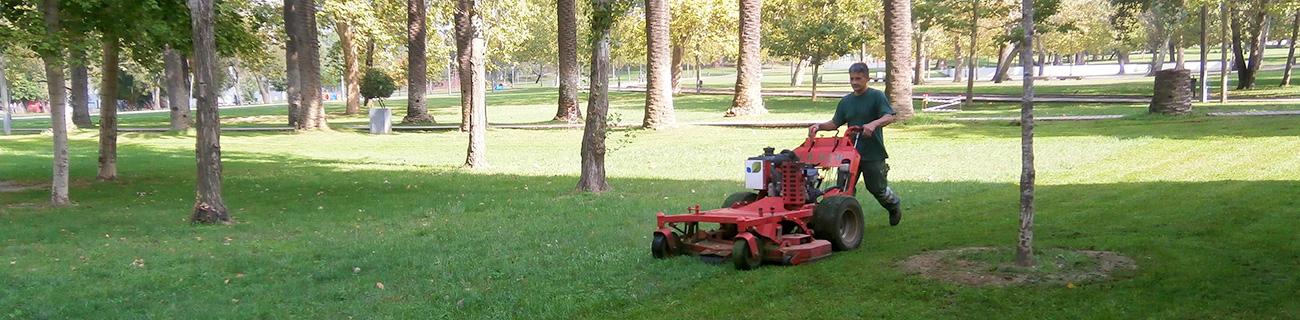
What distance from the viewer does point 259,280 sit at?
26.2 feet

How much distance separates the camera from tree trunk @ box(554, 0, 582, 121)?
30.1m

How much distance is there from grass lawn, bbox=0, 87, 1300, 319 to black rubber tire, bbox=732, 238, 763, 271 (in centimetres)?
9

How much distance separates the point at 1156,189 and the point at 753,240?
5.97m

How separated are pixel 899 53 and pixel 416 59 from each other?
1817 centimetres

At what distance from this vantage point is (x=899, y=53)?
26984 millimetres

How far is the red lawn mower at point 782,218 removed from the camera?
24.4 feet

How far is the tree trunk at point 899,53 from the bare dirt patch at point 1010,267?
19982 mm

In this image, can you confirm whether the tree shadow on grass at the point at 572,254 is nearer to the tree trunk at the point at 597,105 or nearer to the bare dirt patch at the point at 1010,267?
the bare dirt patch at the point at 1010,267

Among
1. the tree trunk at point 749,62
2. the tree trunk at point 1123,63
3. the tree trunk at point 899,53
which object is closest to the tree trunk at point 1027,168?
the tree trunk at point 899,53

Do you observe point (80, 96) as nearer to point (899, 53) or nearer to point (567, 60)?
point (567, 60)

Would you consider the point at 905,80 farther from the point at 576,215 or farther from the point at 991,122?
the point at 576,215

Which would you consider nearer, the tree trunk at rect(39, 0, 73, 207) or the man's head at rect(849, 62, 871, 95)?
the man's head at rect(849, 62, 871, 95)

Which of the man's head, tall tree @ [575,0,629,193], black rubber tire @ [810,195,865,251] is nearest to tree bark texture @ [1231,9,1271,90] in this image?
tall tree @ [575,0,629,193]

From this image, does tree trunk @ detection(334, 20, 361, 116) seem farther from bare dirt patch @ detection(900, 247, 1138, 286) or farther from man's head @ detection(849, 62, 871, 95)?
bare dirt patch @ detection(900, 247, 1138, 286)
